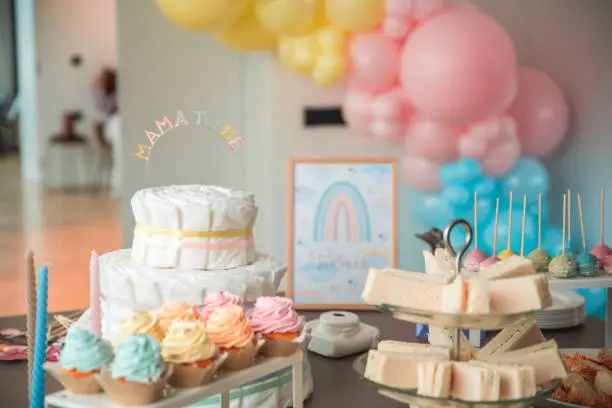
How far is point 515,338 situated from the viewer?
6.64 feet

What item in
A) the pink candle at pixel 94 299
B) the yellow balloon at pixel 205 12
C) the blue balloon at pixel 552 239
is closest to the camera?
the pink candle at pixel 94 299

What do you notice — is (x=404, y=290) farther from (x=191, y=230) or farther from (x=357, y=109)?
(x=357, y=109)

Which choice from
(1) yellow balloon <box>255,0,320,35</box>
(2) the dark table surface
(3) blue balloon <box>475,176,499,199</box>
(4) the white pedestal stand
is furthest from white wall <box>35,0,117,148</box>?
(4) the white pedestal stand

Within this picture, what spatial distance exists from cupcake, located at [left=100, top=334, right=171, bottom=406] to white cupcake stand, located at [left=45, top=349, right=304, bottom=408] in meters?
A: 0.02

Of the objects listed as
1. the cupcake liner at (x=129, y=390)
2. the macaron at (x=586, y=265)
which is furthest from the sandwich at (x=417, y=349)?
the macaron at (x=586, y=265)

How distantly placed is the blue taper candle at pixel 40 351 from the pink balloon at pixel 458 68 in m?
2.41

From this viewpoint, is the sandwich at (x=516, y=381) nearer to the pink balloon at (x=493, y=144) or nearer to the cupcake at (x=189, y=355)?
the cupcake at (x=189, y=355)

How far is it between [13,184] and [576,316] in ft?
35.0

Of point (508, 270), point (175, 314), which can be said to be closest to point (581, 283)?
point (508, 270)

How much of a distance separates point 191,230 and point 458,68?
189 centimetres

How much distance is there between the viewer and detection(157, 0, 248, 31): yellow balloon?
4066 mm

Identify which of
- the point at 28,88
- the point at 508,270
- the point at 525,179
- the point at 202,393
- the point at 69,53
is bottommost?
the point at 202,393

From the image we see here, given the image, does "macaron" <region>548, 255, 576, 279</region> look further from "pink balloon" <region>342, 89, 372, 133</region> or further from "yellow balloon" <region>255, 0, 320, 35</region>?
"yellow balloon" <region>255, 0, 320, 35</region>

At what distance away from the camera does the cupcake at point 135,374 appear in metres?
1.60
